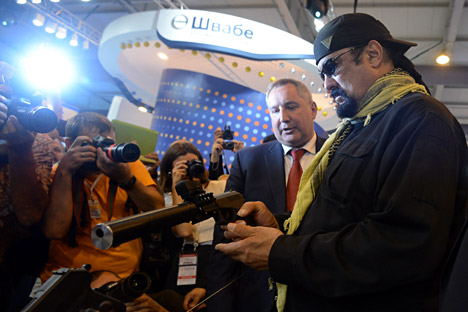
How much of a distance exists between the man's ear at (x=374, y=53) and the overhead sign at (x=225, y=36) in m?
3.63

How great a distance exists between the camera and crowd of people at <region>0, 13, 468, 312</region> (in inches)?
33.2

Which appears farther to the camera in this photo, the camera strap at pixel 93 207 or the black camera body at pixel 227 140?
the black camera body at pixel 227 140

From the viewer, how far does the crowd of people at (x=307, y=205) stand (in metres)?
0.84

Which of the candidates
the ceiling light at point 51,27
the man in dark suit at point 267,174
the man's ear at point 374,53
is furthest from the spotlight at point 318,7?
the ceiling light at point 51,27

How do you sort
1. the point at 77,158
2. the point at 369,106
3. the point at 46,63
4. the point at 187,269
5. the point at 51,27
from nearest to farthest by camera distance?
the point at 369,106, the point at 77,158, the point at 187,269, the point at 51,27, the point at 46,63

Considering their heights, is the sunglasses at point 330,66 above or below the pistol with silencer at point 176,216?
above

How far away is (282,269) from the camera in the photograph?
3.13ft

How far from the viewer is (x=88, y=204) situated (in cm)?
182

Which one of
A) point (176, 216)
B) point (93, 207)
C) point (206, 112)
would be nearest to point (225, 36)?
point (206, 112)

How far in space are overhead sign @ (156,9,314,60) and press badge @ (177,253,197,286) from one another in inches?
133

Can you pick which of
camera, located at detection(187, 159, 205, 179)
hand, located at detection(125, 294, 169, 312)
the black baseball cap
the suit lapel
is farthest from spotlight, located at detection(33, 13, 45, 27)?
the black baseball cap

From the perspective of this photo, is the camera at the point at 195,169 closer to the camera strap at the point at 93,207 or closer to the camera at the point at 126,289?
the camera strap at the point at 93,207

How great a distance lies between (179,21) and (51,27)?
14.0 feet

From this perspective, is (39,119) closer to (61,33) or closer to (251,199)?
(251,199)
